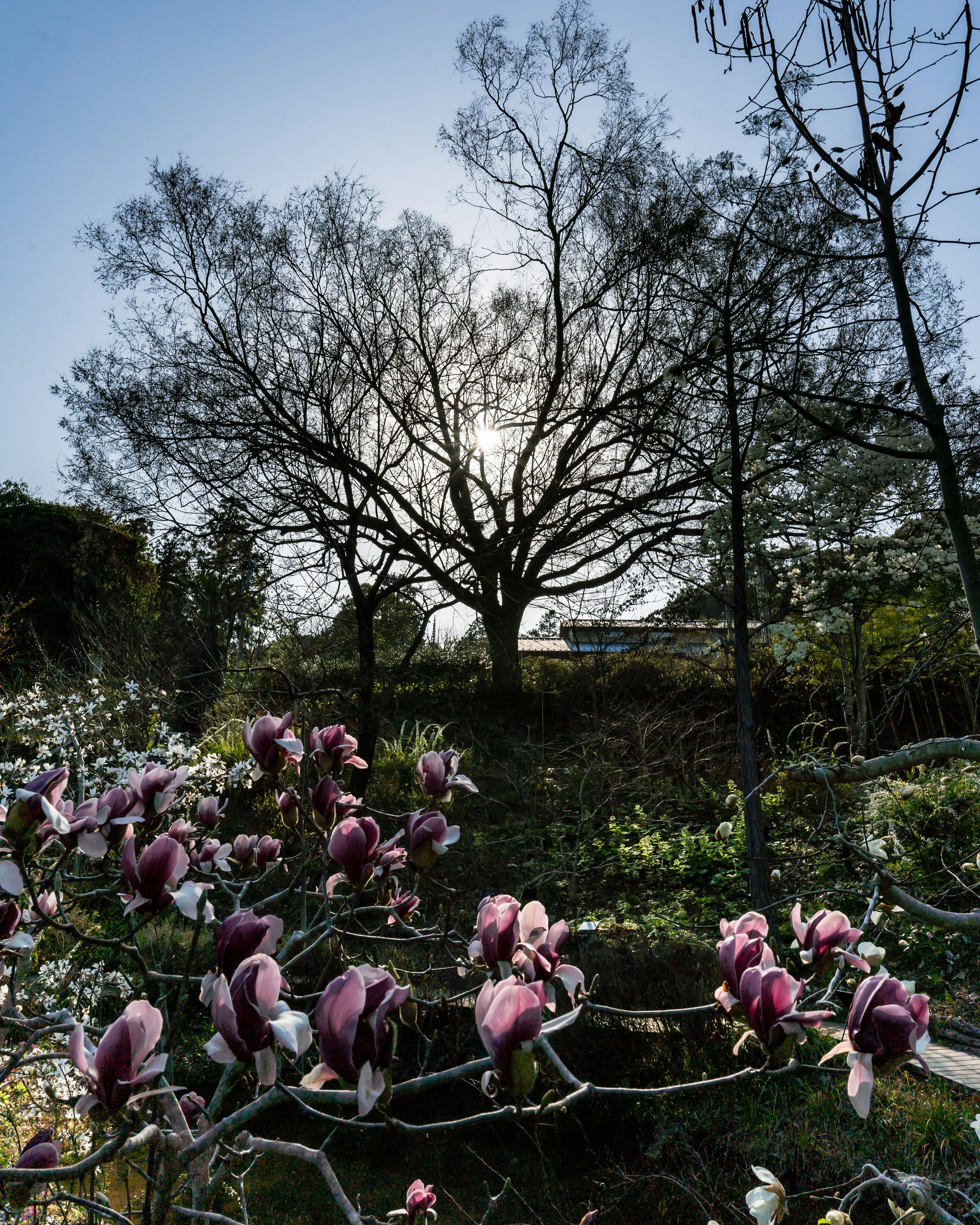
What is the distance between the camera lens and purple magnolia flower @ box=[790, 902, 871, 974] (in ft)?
3.63

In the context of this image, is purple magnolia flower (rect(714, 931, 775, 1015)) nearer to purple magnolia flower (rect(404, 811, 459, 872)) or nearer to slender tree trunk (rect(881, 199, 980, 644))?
purple magnolia flower (rect(404, 811, 459, 872))

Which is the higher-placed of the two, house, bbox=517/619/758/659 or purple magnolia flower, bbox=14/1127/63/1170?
house, bbox=517/619/758/659

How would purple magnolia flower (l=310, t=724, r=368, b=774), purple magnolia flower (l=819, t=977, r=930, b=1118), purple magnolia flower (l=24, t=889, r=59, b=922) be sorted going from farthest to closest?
purple magnolia flower (l=310, t=724, r=368, b=774) → purple magnolia flower (l=24, t=889, r=59, b=922) → purple magnolia flower (l=819, t=977, r=930, b=1118)

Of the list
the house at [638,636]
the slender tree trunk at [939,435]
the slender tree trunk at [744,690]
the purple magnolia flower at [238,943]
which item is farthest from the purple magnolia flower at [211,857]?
the house at [638,636]

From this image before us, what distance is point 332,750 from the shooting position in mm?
1480

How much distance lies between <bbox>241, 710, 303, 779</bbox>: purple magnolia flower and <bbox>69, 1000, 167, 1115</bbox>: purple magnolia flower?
1.92ft

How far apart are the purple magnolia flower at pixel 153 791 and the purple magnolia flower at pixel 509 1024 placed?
67cm

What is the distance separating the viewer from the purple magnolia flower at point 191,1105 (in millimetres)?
1286

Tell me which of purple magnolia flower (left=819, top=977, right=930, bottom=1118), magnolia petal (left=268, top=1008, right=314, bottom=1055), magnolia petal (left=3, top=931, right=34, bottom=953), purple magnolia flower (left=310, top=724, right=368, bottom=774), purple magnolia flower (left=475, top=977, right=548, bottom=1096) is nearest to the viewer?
magnolia petal (left=268, top=1008, right=314, bottom=1055)

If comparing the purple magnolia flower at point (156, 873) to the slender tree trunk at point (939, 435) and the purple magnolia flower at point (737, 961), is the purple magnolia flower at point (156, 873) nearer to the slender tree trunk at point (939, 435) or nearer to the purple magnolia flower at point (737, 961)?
the purple magnolia flower at point (737, 961)

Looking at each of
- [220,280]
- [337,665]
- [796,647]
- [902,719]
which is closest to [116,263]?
[220,280]

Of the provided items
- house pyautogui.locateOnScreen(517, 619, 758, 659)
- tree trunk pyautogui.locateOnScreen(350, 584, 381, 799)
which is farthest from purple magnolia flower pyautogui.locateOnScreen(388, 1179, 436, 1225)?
house pyautogui.locateOnScreen(517, 619, 758, 659)

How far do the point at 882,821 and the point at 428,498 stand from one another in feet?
16.6

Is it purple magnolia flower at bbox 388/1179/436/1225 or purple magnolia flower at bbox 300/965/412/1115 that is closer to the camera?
purple magnolia flower at bbox 300/965/412/1115
